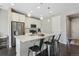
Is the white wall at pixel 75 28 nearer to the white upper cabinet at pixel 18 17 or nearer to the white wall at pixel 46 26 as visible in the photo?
the white wall at pixel 46 26

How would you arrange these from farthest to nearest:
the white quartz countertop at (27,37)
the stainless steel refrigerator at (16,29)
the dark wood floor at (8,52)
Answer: the white quartz countertop at (27,37) < the stainless steel refrigerator at (16,29) < the dark wood floor at (8,52)

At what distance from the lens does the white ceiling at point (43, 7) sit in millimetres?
2092

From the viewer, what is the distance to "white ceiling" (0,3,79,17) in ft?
6.86

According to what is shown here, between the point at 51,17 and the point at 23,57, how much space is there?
108 cm

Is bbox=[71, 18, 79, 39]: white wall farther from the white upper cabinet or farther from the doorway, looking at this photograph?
the white upper cabinet

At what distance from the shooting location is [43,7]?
2170 millimetres

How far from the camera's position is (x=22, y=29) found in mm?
2270

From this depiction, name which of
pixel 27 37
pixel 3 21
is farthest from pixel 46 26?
pixel 3 21

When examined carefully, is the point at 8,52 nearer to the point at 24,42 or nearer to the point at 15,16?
the point at 24,42

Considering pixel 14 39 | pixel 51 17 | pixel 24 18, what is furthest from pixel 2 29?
pixel 51 17

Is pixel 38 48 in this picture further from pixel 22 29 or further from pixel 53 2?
pixel 53 2

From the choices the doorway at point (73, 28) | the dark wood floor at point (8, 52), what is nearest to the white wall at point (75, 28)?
the doorway at point (73, 28)

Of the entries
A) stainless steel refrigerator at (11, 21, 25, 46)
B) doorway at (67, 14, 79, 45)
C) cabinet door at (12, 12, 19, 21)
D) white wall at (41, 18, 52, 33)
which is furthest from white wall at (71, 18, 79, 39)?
cabinet door at (12, 12, 19, 21)

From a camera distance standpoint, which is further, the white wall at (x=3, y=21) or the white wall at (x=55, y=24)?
the white wall at (x=55, y=24)
